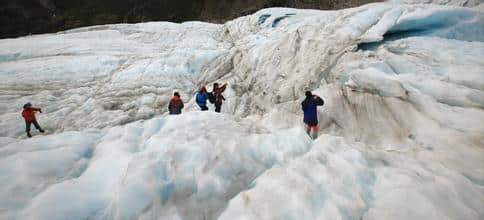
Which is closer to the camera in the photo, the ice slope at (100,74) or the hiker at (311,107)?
the hiker at (311,107)

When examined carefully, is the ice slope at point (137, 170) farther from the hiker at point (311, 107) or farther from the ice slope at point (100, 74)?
the ice slope at point (100, 74)

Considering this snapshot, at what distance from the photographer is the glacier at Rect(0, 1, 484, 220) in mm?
3193

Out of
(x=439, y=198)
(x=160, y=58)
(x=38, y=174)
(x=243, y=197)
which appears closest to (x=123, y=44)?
(x=160, y=58)

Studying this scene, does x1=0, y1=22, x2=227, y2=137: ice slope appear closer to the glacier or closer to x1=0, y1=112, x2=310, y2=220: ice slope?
the glacier

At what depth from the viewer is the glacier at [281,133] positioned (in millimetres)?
3193

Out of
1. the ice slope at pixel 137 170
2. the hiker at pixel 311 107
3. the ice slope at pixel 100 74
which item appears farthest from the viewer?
the ice slope at pixel 100 74

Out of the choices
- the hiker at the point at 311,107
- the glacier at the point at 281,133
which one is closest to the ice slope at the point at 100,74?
the glacier at the point at 281,133

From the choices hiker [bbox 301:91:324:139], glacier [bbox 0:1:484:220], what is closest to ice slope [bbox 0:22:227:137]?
glacier [bbox 0:1:484:220]

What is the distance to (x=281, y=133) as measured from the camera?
186 inches

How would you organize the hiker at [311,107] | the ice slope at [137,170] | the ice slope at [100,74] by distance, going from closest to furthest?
the ice slope at [137,170] → the hiker at [311,107] → the ice slope at [100,74]

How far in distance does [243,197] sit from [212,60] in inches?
465

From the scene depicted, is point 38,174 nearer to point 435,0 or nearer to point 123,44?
point 123,44

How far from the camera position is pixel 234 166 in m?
3.85

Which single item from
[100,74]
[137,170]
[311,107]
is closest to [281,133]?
[311,107]
